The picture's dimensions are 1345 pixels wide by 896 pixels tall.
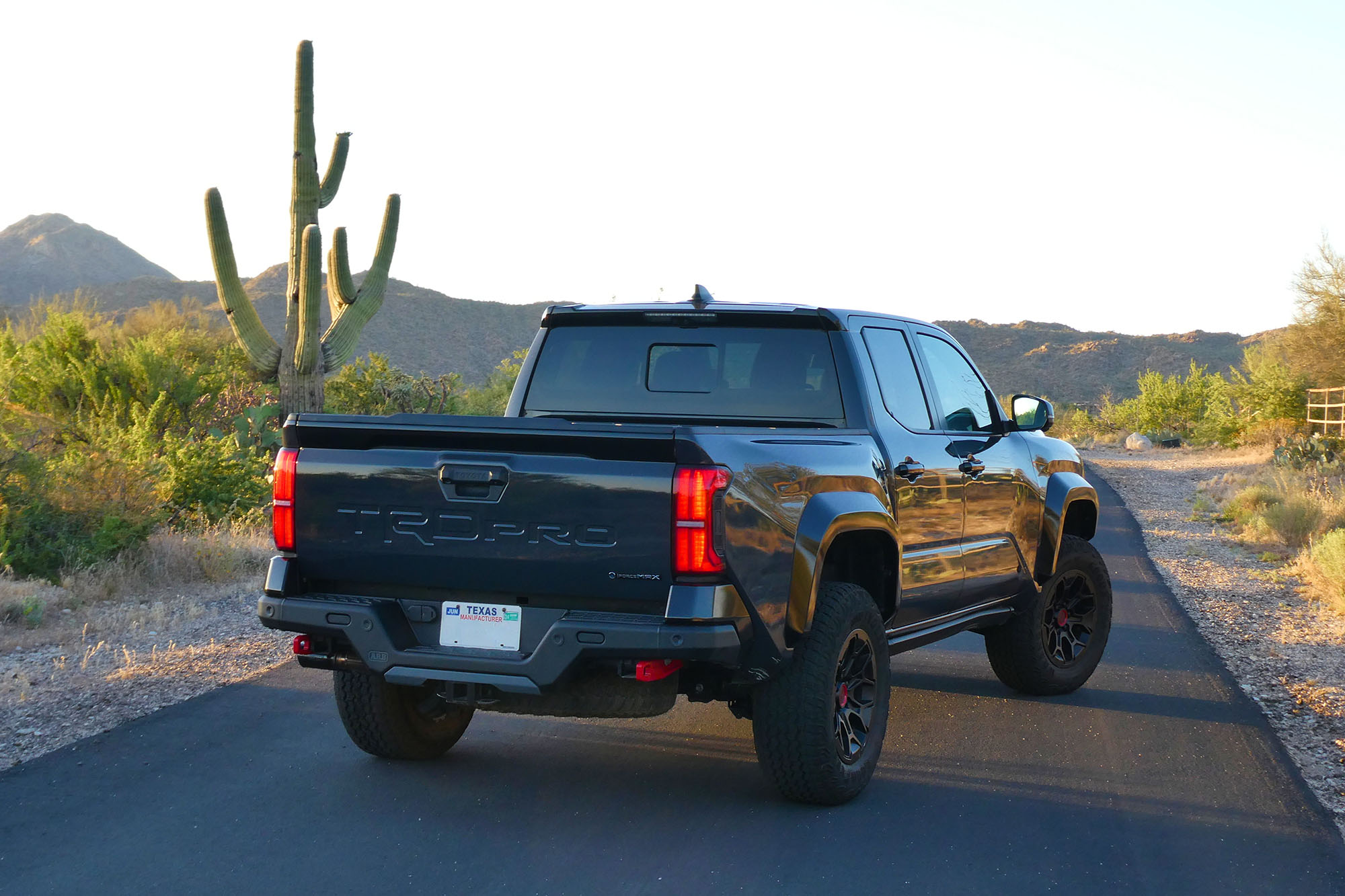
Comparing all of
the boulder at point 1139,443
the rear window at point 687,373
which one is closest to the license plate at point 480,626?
the rear window at point 687,373

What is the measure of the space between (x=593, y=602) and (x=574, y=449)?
565 mm

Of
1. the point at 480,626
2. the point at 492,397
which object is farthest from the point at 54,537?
the point at 492,397

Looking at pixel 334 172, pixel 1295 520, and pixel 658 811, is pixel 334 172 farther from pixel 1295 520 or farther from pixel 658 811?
pixel 658 811

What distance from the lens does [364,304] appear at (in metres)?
18.6

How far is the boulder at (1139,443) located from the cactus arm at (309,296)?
35033 mm

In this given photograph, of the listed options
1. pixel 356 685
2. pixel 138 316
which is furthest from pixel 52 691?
pixel 138 316

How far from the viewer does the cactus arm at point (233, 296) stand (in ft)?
56.3

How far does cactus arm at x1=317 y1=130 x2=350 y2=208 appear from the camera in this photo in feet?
60.5

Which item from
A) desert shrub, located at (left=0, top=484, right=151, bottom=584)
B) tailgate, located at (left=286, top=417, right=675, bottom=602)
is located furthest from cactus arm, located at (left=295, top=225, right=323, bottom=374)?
tailgate, located at (left=286, top=417, right=675, bottom=602)

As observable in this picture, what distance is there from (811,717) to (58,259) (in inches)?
4897

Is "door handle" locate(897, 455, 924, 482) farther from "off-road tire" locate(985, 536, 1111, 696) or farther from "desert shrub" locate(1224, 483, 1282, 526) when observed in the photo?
A: "desert shrub" locate(1224, 483, 1282, 526)

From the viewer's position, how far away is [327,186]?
61.1ft

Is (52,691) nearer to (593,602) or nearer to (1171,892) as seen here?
(593,602)

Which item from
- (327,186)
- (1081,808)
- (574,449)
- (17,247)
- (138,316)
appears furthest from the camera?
(17,247)
